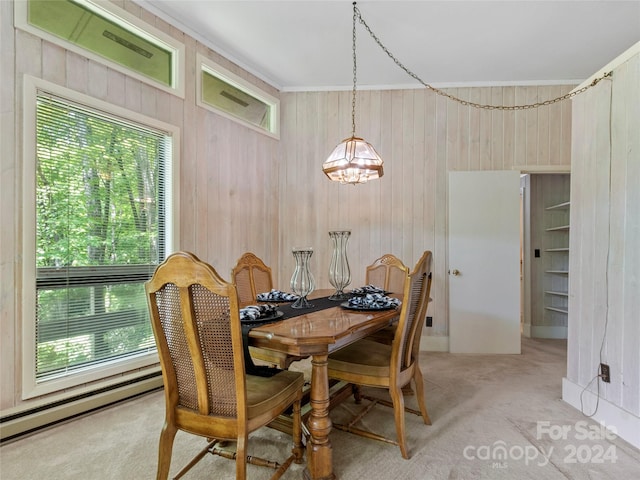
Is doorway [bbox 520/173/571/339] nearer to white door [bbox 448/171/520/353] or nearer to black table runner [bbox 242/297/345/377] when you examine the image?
white door [bbox 448/171/520/353]

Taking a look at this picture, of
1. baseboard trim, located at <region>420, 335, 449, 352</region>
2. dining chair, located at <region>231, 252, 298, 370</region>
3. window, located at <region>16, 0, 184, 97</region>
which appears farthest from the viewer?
baseboard trim, located at <region>420, 335, 449, 352</region>

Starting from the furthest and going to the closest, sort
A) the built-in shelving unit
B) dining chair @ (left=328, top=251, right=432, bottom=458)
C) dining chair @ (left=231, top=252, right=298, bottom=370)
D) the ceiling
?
the built-in shelving unit < the ceiling < dining chair @ (left=231, top=252, right=298, bottom=370) < dining chair @ (left=328, top=251, right=432, bottom=458)

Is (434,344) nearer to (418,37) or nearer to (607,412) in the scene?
(607,412)

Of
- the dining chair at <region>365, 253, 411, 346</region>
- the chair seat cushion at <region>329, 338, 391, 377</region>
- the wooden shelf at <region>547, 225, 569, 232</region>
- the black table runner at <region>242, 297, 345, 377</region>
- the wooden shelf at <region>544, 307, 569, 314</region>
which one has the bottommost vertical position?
the wooden shelf at <region>544, 307, 569, 314</region>

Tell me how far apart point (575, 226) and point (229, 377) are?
2.65 metres

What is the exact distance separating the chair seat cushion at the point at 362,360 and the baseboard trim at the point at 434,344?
1943 millimetres

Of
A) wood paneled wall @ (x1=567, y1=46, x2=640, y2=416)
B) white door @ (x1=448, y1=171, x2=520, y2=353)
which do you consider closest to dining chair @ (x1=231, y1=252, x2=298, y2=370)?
white door @ (x1=448, y1=171, x2=520, y2=353)

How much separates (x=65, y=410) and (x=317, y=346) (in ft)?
6.25

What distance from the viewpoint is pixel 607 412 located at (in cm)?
219

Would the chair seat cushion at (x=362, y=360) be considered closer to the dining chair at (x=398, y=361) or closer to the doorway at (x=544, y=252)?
the dining chair at (x=398, y=361)

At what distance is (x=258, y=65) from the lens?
3.70m

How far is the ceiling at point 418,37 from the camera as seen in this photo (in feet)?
8.91

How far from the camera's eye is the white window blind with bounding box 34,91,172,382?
7.25ft

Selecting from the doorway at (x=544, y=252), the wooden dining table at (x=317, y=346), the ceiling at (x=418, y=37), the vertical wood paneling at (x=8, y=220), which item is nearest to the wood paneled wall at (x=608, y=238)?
the ceiling at (x=418, y=37)
